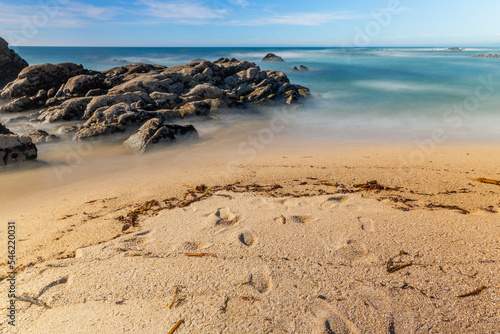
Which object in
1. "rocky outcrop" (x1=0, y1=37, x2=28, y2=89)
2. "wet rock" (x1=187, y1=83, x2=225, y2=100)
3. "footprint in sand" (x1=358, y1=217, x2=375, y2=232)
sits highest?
"rocky outcrop" (x1=0, y1=37, x2=28, y2=89)

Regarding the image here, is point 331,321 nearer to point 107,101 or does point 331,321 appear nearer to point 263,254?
point 263,254

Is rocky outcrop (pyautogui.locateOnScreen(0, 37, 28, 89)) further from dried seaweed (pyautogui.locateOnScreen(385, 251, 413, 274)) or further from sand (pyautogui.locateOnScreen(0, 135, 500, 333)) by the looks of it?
dried seaweed (pyautogui.locateOnScreen(385, 251, 413, 274))

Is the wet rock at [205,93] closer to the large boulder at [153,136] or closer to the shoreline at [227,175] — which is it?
the large boulder at [153,136]

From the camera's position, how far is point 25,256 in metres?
2.75

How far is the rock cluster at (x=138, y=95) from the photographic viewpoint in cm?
849

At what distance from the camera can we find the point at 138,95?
10.3m

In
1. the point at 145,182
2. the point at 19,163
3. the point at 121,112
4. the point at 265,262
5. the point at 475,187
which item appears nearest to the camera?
the point at 265,262

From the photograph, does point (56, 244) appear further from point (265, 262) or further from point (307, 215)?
point (307, 215)

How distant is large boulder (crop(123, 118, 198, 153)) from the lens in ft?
22.2

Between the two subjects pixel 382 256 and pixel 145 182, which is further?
pixel 145 182

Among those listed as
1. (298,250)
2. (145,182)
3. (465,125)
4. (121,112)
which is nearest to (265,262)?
(298,250)

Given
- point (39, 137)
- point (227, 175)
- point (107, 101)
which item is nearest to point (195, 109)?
point (107, 101)

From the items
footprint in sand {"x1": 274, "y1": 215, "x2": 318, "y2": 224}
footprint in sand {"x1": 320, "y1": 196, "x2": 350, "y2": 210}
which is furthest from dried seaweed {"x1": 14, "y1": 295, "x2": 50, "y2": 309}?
footprint in sand {"x1": 320, "y1": 196, "x2": 350, "y2": 210}

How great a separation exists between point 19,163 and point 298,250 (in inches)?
236
